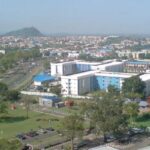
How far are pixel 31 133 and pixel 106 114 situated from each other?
2.50m

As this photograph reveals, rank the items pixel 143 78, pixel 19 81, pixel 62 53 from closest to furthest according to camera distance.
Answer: pixel 143 78, pixel 19 81, pixel 62 53

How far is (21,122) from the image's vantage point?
1338 centimetres

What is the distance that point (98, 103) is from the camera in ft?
36.0

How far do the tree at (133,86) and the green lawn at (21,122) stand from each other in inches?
→ 175

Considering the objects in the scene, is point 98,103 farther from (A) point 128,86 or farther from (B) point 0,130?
(A) point 128,86

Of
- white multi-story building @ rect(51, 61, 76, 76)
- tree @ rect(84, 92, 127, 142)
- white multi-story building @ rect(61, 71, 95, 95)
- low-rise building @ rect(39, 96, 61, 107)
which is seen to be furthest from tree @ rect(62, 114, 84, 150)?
white multi-story building @ rect(51, 61, 76, 76)

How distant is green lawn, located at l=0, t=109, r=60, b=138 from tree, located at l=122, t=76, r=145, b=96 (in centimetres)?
445

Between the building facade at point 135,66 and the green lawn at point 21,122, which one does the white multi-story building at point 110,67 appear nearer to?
the building facade at point 135,66

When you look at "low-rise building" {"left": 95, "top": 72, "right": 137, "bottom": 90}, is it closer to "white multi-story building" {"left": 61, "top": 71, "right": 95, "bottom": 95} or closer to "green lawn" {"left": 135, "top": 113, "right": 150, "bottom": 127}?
"white multi-story building" {"left": 61, "top": 71, "right": 95, "bottom": 95}

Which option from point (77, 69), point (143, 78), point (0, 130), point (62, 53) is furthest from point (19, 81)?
point (62, 53)

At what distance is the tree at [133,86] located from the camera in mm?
17000

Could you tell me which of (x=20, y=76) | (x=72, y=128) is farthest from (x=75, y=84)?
(x=72, y=128)

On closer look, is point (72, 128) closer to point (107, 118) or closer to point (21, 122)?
point (107, 118)

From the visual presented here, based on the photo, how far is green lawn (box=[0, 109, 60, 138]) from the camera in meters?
12.2
